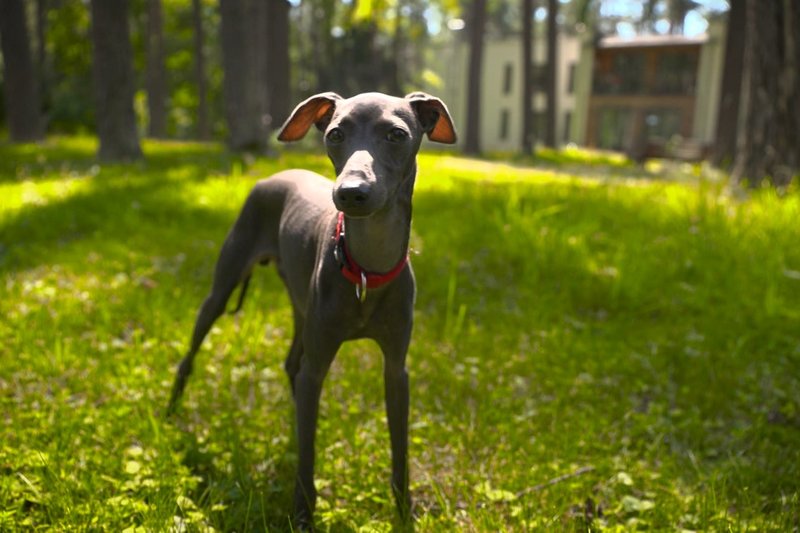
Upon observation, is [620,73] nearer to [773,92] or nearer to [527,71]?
[527,71]

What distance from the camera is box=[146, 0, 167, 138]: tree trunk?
2073cm

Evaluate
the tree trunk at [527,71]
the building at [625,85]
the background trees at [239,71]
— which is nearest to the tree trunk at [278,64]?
the background trees at [239,71]

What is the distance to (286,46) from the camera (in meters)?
19.2

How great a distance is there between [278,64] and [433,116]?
17.5 metres

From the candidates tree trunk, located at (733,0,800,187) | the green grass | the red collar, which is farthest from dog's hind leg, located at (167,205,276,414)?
tree trunk, located at (733,0,800,187)

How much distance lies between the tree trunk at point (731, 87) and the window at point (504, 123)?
1139 inches

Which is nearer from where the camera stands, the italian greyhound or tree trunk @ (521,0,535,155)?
the italian greyhound

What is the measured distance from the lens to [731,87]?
1396 centimetres

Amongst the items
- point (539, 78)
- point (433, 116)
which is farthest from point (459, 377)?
point (539, 78)

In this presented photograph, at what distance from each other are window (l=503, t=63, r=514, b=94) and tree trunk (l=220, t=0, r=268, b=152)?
3298 centimetres

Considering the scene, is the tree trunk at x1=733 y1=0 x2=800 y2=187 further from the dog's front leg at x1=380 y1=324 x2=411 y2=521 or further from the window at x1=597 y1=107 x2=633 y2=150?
the window at x1=597 y1=107 x2=633 y2=150

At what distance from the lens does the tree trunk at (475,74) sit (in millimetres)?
19469

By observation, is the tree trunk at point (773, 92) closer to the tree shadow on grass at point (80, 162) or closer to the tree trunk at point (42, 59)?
the tree shadow on grass at point (80, 162)

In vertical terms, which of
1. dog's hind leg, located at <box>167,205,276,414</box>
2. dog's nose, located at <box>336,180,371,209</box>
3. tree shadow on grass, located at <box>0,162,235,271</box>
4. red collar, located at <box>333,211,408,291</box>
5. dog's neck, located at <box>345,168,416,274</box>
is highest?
dog's nose, located at <box>336,180,371,209</box>
